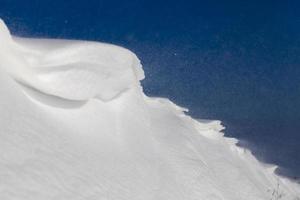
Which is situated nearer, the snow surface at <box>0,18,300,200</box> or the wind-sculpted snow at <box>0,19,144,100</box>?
the snow surface at <box>0,18,300,200</box>

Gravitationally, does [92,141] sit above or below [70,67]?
below

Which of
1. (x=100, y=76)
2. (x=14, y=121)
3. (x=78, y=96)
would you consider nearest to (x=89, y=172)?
(x=14, y=121)

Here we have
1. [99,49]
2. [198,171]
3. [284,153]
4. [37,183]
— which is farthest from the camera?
[284,153]

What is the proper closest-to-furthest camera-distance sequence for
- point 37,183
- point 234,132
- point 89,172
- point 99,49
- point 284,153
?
point 37,183
point 89,172
point 99,49
point 284,153
point 234,132

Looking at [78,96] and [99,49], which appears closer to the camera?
[78,96]

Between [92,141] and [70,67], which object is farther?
[70,67]

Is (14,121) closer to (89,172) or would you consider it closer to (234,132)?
(89,172)

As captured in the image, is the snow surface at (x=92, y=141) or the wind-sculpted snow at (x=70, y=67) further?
the wind-sculpted snow at (x=70, y=67)

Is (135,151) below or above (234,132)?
below
